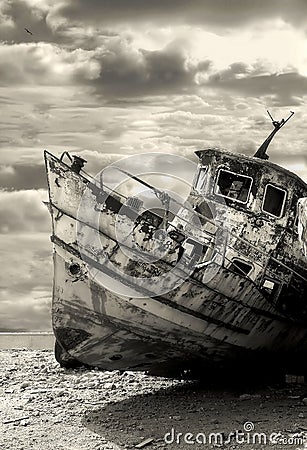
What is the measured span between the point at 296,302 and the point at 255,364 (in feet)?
3.61

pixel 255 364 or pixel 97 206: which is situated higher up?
pixel 97 206

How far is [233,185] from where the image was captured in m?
11.1

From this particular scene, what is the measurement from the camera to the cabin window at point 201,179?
11.3 meters

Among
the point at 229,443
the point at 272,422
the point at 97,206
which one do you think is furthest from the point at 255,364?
the point at 97,206

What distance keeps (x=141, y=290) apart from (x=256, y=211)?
2.34 metres

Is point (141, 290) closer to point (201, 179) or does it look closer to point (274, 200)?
point (201, 179)

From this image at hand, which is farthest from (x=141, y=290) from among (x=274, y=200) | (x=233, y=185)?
(x=274, y=200)

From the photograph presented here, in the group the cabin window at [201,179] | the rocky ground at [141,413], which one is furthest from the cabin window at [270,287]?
the cabin window at [201,179]

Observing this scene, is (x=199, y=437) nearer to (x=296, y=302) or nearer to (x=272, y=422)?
(x=272, y=422)

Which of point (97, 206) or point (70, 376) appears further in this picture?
point (70, 376)

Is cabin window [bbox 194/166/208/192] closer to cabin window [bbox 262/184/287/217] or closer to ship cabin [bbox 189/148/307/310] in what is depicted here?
ship cabin [bbox 189/148/307/310]

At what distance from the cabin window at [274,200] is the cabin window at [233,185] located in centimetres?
27

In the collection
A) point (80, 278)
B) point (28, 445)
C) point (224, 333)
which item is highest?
point (80, 278)

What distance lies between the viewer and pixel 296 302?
10984 mm
